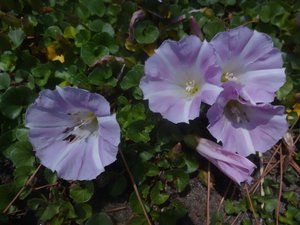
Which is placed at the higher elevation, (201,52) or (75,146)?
(201,52)

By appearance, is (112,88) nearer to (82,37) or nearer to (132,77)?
(132,77)

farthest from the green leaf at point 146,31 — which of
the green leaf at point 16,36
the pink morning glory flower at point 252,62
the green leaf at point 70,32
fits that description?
the green leaf at point 16,36

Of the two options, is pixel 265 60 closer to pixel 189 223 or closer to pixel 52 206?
pixel 189 223

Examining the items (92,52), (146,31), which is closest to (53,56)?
(92,52)

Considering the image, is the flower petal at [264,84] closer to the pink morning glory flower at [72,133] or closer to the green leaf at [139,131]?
the green leaf at [139,131]

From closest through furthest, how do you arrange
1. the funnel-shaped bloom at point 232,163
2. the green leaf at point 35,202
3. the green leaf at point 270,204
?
the funnel-shaped bloom at point 232,163 → the green leaf at point 35,202 → the green leaf at point 270,204

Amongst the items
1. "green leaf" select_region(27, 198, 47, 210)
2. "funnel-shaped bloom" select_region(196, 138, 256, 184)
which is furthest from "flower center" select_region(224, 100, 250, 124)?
"green leaf" select_region(27, 198, 47, 210)

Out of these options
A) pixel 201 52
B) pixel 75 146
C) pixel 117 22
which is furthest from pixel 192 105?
pixel 117 22
